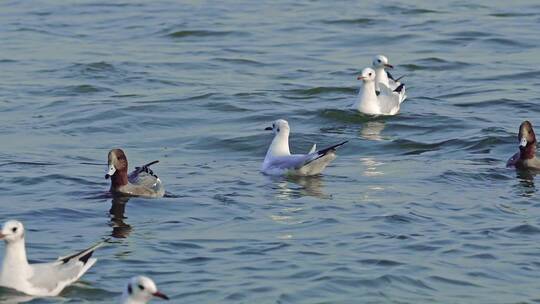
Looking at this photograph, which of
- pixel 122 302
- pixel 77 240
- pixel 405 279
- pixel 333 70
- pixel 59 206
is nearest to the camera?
pixel 122 302

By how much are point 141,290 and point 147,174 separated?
23.4ft

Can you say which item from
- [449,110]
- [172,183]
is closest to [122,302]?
[172,183]

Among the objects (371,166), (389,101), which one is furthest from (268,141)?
(389,101)

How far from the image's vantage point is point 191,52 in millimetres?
32219

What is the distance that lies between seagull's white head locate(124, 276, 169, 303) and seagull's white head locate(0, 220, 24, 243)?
2.03 m

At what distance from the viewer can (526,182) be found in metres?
19.7

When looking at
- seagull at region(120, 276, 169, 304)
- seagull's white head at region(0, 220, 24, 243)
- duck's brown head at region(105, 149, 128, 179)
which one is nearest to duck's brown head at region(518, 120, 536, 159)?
duck's brown head at region(105, 149, 128, 179)

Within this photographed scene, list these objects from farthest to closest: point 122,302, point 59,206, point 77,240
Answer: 1. point 59,206
2. point 77,240
3. point 122,302

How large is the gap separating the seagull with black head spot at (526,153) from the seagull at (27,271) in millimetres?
8057

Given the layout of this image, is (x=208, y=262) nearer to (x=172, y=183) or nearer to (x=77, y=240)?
(x=77, y=240)

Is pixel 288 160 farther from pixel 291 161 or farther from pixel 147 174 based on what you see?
pixel 147 174

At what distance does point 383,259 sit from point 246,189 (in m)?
4.12

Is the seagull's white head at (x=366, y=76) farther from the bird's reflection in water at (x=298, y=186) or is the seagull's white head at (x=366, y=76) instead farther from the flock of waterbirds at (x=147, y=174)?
the bird's reflection in water at (x=298, y=186)

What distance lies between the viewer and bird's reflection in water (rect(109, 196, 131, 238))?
55.4ft
